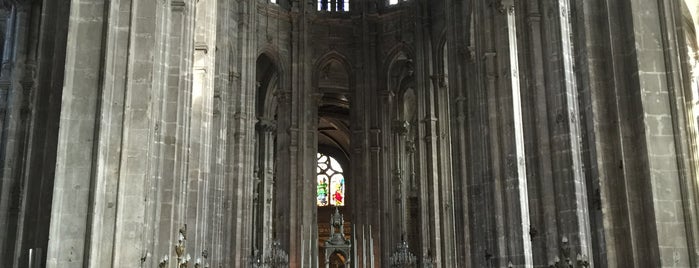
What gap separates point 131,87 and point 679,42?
11.4m

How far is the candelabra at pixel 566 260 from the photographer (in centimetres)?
1972

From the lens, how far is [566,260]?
816 inches

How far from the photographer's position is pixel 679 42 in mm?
16516

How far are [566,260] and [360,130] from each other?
812 inches

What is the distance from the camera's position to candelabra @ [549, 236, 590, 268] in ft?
64.7

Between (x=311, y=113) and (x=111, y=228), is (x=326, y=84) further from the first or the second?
(x=111, y=228)

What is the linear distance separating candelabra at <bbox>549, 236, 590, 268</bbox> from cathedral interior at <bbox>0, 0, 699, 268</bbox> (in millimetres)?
68

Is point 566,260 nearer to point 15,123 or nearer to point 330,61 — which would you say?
point 15,123

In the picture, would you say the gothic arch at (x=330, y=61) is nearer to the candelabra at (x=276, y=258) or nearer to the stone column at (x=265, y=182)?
the stone column at (x=265, y=182)

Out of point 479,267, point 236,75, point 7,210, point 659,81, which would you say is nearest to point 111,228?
point 7,210

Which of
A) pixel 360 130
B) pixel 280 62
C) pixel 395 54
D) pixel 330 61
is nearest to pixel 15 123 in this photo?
pixel 280 62

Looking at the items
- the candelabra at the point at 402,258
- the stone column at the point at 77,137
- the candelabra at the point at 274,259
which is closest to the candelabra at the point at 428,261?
the candelabra at the point at 402,258

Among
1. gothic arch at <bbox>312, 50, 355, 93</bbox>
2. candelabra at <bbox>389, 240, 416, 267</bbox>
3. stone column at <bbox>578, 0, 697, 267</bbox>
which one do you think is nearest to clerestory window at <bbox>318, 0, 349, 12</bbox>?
gothic arch at <bbox>312, 50, 355, 93</bbox>

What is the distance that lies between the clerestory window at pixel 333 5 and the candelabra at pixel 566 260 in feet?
77.0
